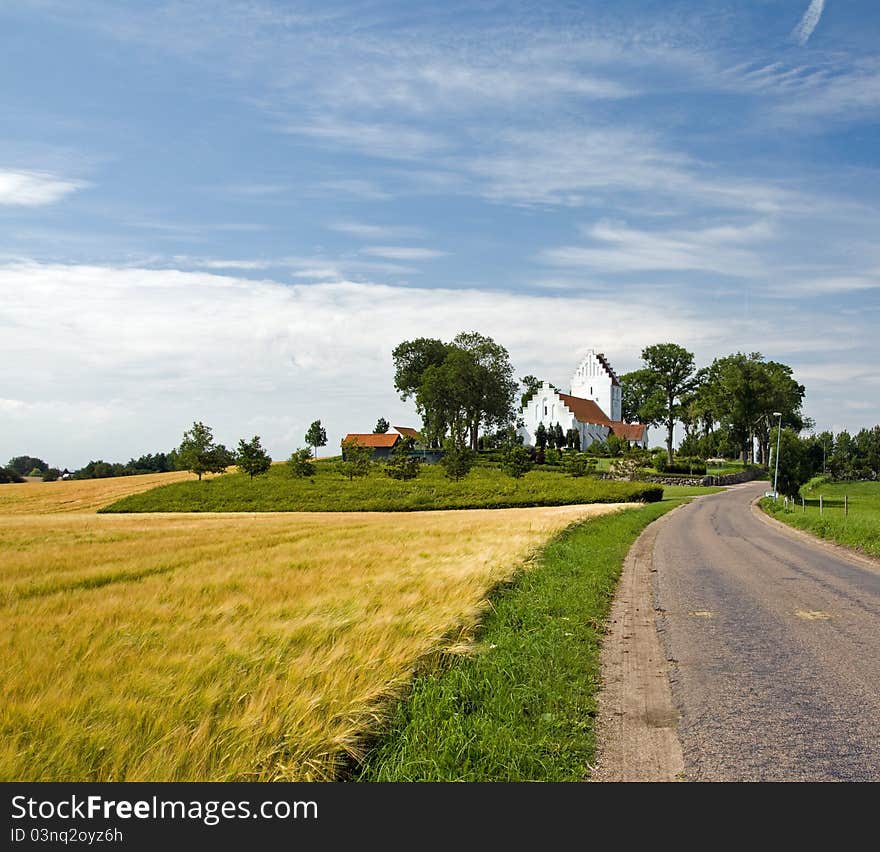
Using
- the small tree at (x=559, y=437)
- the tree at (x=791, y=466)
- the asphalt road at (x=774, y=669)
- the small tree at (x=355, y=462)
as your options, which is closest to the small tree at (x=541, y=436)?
the small tree at (x=559, y=437)

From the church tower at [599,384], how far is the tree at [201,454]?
95.1 meters

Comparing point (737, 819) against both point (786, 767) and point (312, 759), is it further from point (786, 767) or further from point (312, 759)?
point (312, 759)

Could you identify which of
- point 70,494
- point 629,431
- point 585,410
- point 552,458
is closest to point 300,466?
point 70,494

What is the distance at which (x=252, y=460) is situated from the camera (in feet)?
260

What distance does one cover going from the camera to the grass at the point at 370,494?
64.4m

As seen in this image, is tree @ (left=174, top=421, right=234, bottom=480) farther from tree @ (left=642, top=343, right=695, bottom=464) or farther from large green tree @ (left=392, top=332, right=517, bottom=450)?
tree @ (left=642, top=343, right=695, bottom=464)

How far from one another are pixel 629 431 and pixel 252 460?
316 ft

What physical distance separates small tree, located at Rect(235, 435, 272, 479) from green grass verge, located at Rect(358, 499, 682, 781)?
70006 millimetres

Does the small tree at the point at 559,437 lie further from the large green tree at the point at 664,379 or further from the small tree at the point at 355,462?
the small tree at the point at 355,462

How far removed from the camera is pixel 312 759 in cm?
498

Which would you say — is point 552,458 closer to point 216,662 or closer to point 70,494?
point 70,494

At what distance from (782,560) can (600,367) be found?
146 metres

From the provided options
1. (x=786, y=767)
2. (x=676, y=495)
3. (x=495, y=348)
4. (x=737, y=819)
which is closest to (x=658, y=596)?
(x=786, y=767)

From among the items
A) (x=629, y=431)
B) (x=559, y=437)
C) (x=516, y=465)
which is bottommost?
(x=516, y=465)
